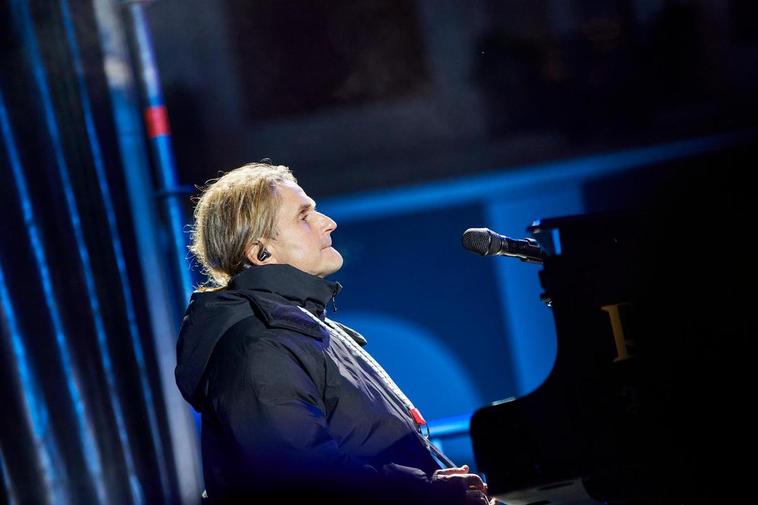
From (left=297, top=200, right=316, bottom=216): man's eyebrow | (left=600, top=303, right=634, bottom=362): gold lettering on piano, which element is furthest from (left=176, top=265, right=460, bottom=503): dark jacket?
(left=600, top=303, right=634, bottom=362): gold lettering on piano

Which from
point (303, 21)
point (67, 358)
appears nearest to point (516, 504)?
point (67, 358)

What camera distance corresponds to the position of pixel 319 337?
138 centimetres

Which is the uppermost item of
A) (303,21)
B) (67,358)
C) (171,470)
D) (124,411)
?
(303,21)

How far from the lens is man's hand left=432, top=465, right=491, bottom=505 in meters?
1.30

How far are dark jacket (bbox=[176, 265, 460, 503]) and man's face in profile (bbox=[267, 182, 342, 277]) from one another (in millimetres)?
48

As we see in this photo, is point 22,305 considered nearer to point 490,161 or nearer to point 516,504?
point 516,504

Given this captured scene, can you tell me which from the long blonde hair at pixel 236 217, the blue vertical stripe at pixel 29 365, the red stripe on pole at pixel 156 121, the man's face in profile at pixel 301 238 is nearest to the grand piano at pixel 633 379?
the man's face in profile at pixel 301 238

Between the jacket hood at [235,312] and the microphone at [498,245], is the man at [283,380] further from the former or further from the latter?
the microphone at [498,245]

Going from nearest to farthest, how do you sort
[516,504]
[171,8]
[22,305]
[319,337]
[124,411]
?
[319,337] < [516,504] < [22,305] < [124,411] < [171,8]

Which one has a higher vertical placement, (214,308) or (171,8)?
(171,8)

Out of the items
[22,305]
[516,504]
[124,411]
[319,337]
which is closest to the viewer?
[319,337]

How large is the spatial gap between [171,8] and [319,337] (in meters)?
3.01

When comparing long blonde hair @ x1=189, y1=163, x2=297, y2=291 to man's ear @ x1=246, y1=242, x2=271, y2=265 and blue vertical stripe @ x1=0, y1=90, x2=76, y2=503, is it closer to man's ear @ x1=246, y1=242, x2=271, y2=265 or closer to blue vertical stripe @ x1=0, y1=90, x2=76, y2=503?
man's ear @ x1=246, y1=242, x2=271, y2=265

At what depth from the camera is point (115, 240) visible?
2.94m
